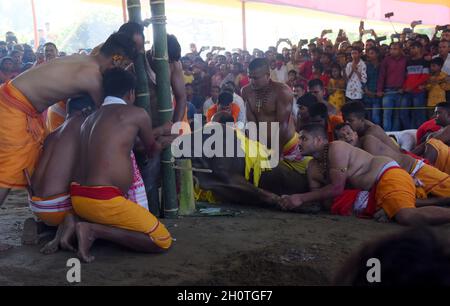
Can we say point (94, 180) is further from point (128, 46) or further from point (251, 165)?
point (251, 165)

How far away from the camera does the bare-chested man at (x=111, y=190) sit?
10.6 feet

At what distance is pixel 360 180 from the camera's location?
4.33m

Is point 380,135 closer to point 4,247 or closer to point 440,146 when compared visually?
point 440,146

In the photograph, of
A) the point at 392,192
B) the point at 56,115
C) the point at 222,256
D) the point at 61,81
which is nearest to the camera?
the point at 222,256

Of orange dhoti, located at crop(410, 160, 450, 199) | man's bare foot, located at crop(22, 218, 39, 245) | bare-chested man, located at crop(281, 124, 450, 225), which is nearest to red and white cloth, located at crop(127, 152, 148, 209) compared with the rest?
man's bare foot, located at crop(22, 218, 39, 245)

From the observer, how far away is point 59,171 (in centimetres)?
357

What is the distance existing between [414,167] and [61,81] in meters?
3.04

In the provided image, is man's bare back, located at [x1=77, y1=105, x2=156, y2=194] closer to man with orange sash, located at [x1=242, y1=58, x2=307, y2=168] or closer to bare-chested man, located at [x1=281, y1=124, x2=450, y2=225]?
bare-chested man, located at [x1=281, y1=124, x2=450, y2=225]

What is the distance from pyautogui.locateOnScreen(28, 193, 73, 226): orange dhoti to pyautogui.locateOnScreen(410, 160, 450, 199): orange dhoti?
292cm

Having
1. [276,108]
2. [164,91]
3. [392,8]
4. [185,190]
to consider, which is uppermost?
[392,8]

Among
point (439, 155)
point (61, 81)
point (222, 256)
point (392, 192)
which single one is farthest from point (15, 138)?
point (439, 155)

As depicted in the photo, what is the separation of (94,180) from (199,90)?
7744 mm

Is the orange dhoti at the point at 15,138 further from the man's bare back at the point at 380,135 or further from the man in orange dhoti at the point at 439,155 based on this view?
the man in orange dhoti at the point at 439,155
